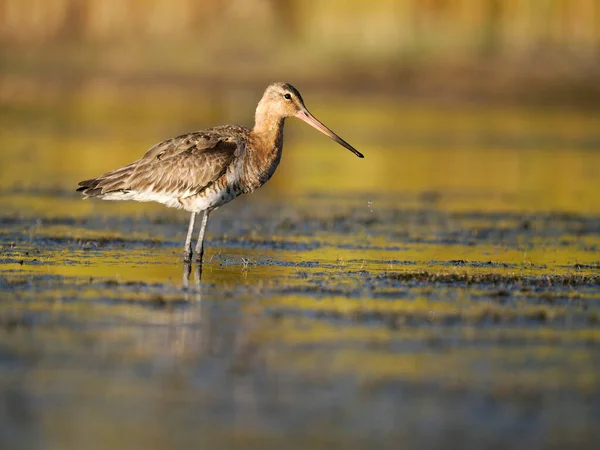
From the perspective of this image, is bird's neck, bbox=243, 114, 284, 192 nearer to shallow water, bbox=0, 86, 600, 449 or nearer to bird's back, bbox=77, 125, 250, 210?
bird's back, bbox=77, 125, 250, 210

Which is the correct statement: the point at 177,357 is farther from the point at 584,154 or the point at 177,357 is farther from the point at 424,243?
the point at 584,154

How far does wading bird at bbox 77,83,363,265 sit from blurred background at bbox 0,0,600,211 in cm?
1010

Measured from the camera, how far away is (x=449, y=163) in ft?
85.9

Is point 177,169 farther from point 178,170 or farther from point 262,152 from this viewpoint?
point 262,152

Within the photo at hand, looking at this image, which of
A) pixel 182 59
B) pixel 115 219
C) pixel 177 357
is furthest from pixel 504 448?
pixel 182 59

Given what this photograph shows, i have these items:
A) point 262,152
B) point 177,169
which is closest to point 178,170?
point 177,169

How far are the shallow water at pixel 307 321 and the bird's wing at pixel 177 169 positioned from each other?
2.20 feet

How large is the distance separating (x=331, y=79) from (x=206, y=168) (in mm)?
31367

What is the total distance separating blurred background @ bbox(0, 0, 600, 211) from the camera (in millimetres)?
27609

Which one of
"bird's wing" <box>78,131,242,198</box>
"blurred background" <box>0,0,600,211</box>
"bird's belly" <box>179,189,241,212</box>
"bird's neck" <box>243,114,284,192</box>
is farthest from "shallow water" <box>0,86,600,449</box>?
"blurred background" <box>0,0,600,211</box>

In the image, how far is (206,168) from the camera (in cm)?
1295

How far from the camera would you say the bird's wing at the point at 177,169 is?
42.5 feet

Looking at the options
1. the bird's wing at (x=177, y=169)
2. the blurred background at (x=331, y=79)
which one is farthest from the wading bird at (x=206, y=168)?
the blurred background at (x=331, y=79)

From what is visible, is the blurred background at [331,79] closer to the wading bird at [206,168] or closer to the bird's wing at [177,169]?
the wading bird at [206,168]
